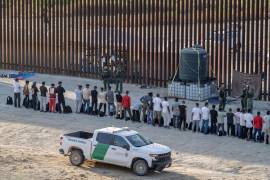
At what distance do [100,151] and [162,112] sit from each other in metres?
6.37

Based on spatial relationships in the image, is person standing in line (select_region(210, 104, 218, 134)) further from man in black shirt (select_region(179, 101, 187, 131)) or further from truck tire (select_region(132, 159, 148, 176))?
→ truck tire (select_region(132, 159, 148, 176))

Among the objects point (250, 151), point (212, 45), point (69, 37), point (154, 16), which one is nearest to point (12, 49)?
point (69, 37)

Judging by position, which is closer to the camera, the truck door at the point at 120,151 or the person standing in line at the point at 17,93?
the truck door at the point at 120,151

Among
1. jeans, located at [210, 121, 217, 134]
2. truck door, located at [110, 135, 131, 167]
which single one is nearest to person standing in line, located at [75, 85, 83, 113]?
jeans, located at [210, 121, 217, 134]

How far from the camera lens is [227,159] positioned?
1062 inches

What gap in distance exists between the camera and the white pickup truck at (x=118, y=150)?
24.5 meters

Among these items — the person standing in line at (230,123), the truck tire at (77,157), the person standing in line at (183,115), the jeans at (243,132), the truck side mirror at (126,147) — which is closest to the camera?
the truck side mirror at (126,147)

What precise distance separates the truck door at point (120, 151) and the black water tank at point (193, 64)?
37.2 ft

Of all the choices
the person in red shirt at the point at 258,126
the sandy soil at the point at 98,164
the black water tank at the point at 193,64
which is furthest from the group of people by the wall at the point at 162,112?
the black water tank at the point at 193,64

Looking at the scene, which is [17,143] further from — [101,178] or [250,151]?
[250,151]

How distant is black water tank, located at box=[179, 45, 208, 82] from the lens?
3569cm

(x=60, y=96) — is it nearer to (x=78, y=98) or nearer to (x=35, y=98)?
(x=78, y=98)

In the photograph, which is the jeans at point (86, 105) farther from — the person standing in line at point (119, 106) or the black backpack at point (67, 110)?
the person standing in line at point (119, 106)

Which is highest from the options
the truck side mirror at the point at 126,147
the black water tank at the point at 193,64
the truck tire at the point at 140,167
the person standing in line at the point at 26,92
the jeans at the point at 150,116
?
the black water tank at the point at 193,64
